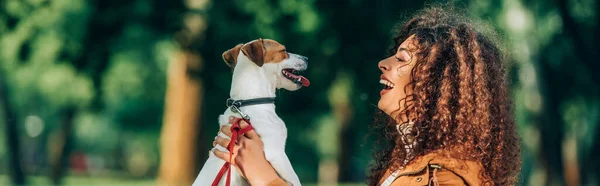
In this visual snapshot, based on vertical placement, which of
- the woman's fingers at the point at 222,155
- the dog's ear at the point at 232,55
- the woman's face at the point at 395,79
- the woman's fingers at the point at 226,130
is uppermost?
the dog's ear at the point at 232,55

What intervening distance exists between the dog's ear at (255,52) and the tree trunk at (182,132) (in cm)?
1074

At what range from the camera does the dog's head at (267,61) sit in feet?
13.3

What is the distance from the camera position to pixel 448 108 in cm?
280

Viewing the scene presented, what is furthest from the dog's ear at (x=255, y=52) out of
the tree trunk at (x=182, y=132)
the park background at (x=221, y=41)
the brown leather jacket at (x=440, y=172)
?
the tree trunk at (x=182, y=132)

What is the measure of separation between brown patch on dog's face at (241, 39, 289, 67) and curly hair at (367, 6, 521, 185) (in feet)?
3.77

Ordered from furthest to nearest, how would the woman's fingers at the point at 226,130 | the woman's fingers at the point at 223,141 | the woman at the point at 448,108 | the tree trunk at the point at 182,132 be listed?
1. the tree trunk at the point at 182,132
2. the woman's fingers at the point at 226,130
3. the woman's fingers at the point at 223,141
4. the woman at the point at 448,108

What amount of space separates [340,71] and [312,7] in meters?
1.46

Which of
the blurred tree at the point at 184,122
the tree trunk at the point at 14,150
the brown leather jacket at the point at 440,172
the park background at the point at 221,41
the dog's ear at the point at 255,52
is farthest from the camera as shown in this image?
the tree trunk at the point at 14,150

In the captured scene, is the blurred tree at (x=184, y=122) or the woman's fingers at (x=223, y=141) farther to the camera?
the blurred tree at (x=184, y=122)

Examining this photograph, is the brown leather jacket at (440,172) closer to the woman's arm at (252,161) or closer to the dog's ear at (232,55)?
the woman's arm at (252,161)

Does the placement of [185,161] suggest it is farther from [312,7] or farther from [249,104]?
[249,104]

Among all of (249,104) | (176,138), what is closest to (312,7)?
(176,138)

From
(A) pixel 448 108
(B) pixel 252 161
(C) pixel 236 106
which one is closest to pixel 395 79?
(A) pixel 448 108

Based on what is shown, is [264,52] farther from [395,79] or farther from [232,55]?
[395,79]
